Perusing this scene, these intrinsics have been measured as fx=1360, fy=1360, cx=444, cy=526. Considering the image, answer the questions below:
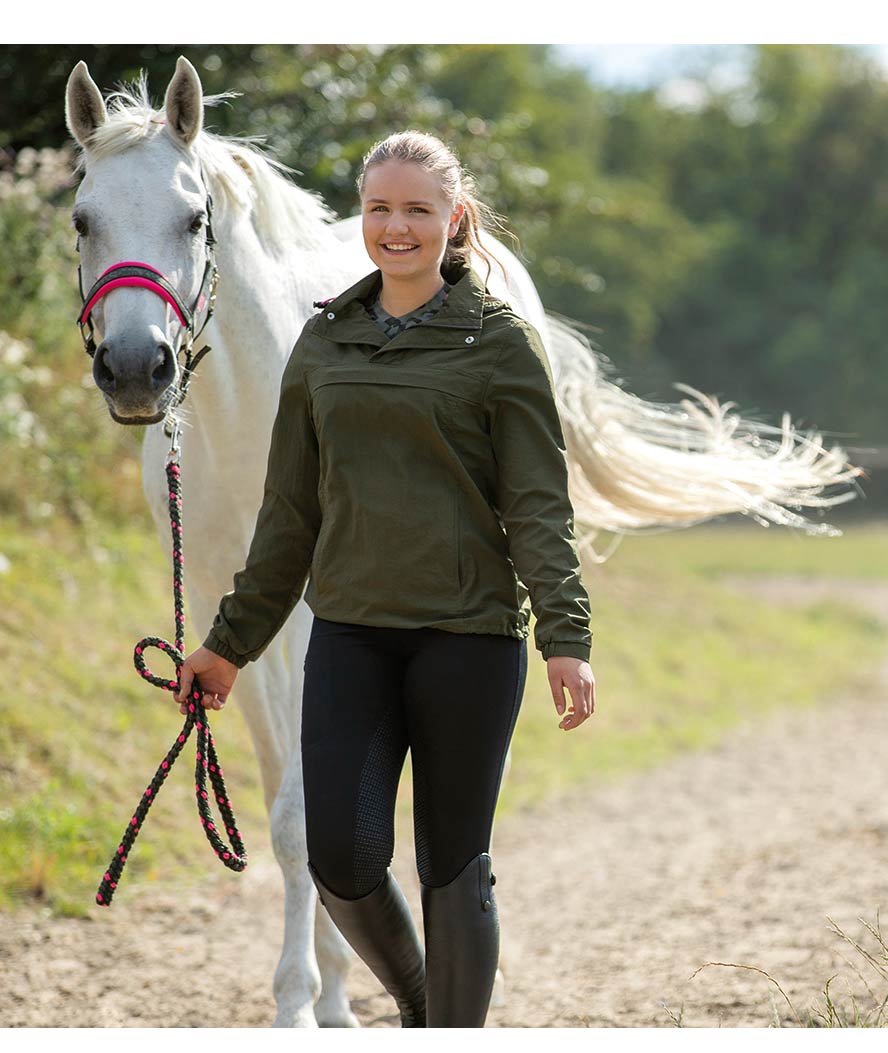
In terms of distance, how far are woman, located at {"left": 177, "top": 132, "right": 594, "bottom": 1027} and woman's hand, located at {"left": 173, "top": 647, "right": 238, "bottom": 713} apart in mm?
204

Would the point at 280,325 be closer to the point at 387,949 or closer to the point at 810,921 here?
the point at 387,949

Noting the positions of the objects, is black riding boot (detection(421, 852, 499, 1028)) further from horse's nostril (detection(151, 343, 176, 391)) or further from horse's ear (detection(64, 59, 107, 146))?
horse's ear (detection(64, 59, 107, 146))

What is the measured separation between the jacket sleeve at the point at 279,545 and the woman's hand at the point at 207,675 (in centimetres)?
2

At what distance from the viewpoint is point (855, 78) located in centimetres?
4025

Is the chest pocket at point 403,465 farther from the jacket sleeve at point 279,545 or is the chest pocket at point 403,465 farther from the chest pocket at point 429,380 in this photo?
the jacket sleeve at point 279,545

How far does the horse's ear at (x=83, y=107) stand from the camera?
2.96 metres

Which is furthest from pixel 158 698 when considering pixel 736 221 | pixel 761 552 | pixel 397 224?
pixel 736 221

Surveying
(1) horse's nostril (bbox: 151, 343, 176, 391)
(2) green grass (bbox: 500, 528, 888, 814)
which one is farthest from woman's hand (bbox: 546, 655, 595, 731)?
(2) green grass (bbox: 500, 528, 888, 814)

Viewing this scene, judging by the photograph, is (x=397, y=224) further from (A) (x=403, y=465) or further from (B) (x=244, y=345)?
(B) (x=244, y=345)

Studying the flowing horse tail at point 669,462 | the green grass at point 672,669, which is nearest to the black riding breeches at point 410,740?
the flowing horse tail at point 669,462

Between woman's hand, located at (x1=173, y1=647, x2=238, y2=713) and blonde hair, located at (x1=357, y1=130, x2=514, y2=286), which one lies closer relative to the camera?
blonde hair, located at (x1=357, y1=130, x2=514, y2=286)

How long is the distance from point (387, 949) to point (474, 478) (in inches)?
37.6

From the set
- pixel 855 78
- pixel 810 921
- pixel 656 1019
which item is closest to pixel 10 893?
pixel 656 1019

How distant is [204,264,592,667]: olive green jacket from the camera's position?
2.40m
